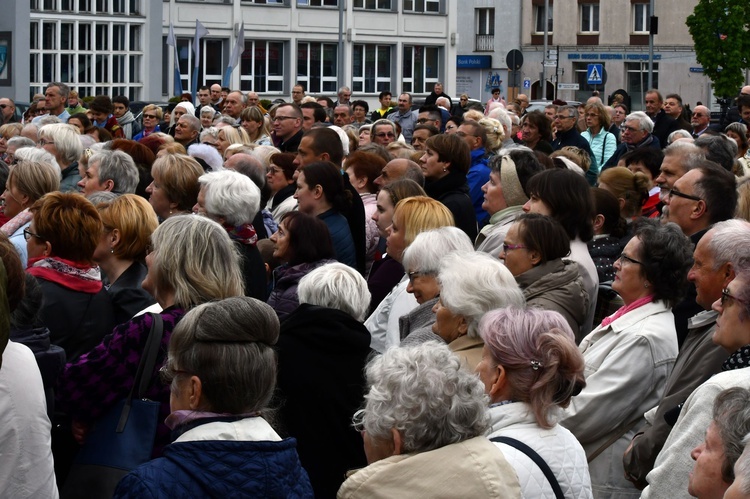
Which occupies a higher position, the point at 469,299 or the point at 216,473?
the point at 469,299

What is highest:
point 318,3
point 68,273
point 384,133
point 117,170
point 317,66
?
point 318,3

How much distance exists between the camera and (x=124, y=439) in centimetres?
432

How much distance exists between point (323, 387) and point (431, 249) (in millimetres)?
1038

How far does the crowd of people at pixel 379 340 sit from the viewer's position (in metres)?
3.37

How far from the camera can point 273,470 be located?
3381mm

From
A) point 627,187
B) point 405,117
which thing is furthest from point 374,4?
point 627,187

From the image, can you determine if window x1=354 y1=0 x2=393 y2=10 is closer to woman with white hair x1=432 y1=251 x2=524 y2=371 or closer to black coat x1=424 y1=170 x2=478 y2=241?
black coat x1=424 y1=170 x2=478 y2=241

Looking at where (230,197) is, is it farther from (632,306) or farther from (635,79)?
(635,79)

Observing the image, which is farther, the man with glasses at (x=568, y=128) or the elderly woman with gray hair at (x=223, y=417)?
the man with glasses at (x=568, y=128)

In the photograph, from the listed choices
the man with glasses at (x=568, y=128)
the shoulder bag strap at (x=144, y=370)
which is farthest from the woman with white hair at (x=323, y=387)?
the man with glasses at (x=568, y=128)

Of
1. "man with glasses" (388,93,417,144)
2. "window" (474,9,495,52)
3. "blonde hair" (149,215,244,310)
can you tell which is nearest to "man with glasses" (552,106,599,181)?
"man with glasses" (388,93,417,144)

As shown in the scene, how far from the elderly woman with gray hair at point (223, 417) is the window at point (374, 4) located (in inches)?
1754

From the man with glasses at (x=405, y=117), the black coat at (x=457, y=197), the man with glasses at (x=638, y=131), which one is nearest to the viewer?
the black coat at (x=457, y=197)

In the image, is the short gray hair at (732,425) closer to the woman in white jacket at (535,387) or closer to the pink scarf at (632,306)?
the woman in white jacket at (535,387)
